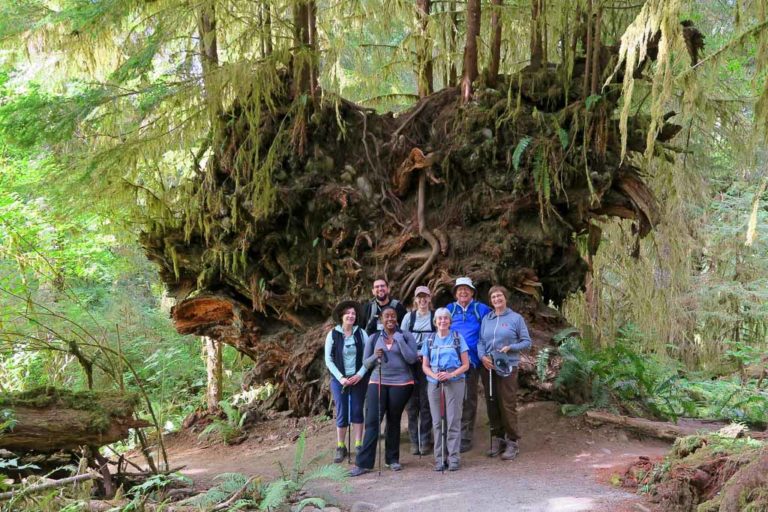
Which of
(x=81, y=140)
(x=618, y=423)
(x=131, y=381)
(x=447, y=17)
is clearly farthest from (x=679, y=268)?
(x=131, y=381)

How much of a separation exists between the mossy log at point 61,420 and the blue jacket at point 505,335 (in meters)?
3.78

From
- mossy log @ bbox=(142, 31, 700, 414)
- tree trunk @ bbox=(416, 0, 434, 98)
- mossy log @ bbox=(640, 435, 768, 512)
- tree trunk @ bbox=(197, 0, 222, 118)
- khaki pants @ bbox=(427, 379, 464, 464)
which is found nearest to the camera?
mossy log @ bbox=(640, 435, 768, 512)

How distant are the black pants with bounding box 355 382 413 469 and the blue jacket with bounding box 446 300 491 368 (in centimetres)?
83

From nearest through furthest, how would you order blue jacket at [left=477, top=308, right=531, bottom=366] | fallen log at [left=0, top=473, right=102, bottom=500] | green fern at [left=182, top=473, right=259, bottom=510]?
fallen log at [left=0, top=473, right=102, bottom=500]
green fern at [left=182, top=473, right=259, bottom=510]
blue jacket at [left=477, top=308, right=531, bottom=366]

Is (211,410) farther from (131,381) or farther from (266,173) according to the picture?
(131,381)

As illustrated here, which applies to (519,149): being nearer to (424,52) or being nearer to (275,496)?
(424,52)

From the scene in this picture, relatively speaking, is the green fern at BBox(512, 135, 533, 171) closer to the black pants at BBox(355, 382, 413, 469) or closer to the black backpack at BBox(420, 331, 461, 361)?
the black backpack at BBox(420, 331, 461, 361)

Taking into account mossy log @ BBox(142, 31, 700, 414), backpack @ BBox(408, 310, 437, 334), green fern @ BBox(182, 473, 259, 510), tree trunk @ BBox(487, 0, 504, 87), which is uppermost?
tree trunk @ BBox(487, 0, 504, 87)

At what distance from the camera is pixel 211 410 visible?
11227 mm

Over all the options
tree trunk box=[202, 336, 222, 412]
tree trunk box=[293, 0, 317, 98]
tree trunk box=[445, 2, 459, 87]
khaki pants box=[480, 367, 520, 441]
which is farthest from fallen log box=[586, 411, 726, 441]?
tree trunk box=[202, 336, 222, 412]

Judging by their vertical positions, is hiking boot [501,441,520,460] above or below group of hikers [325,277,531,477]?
below

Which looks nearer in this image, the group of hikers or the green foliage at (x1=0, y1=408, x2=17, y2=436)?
the green foliage at (x1=0, y1=408, x2=17, y2=436)

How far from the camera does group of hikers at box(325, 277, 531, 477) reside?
645cm

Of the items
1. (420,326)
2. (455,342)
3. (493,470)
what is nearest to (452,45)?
(420,326)
